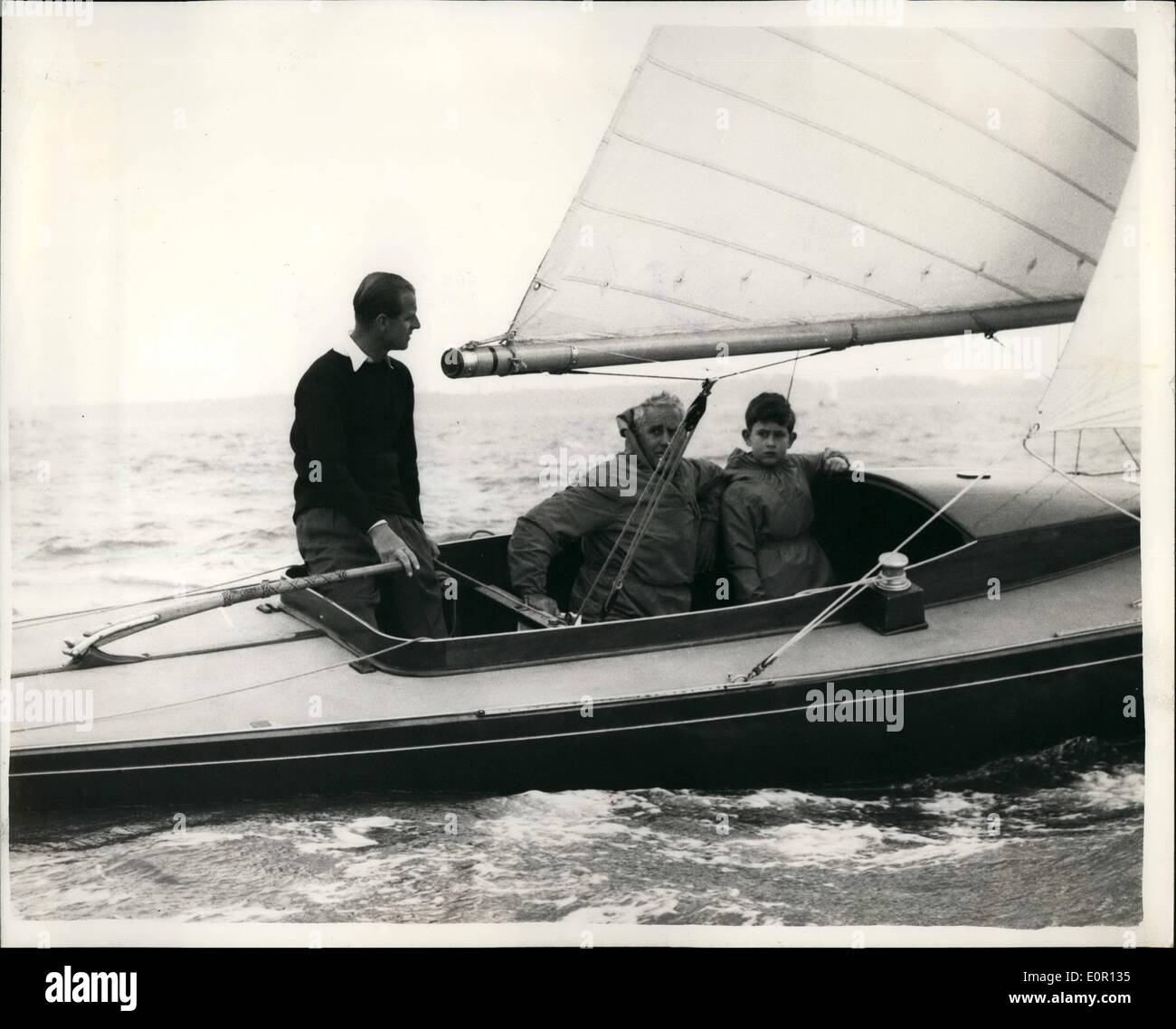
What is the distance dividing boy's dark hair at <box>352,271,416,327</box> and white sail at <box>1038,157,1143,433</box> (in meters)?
1.98

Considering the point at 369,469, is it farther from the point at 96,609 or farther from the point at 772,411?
the point at 772,411

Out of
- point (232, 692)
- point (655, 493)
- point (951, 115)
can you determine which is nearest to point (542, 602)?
point (655, 493)

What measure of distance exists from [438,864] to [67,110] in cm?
251

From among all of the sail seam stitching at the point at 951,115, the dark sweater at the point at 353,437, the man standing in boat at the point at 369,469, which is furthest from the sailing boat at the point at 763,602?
the dark sweater at the point at 353,437

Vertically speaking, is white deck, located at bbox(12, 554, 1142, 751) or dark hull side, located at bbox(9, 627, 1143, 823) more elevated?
white deck, located at bbox(12, 554, 1142, 751)

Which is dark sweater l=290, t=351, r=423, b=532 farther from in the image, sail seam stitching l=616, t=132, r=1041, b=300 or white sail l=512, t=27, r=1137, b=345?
sail seam stitching l=616, t=132, r=1041, b=300

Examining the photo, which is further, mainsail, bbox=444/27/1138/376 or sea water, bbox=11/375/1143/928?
mainsail, bbox=444/27/1138/376

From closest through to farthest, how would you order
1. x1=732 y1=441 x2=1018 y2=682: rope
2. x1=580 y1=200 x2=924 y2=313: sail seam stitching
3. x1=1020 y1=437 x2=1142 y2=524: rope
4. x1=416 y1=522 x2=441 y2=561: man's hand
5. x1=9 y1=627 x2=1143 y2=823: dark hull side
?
1. x1=9 y1=627 x2=1143 y2=823: dark hull side
2. x1=732 y1=441 x2=1018 y2=682: rope
3. x1=580 y1=200 x2=924 y2=313: sail seam stitching
4. x1=1020 y1=437 x2=1142 y2=524: rope
5. x1=416 y1=522 x2=441 y2=561: man's hand

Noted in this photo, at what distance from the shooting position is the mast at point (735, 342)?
348cm

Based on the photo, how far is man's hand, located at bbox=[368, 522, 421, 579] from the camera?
11.4 feet

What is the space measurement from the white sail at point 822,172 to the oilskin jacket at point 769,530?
50cm

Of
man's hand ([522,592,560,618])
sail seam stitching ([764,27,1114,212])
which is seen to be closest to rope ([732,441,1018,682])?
man's hand ([522,592,560,618])

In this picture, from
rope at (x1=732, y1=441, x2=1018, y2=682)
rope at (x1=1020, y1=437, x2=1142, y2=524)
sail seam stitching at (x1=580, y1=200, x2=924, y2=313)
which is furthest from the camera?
rope at (x1=1020, y1=437, x2=1142, y2=524)

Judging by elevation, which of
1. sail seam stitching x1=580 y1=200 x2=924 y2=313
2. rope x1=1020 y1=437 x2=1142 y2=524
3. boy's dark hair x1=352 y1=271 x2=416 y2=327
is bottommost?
rope x1=1020 y1=437 x2=1142 y2=524
